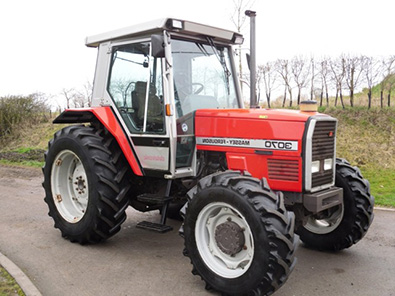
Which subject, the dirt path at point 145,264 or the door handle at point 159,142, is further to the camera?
the door handle at point 159,142

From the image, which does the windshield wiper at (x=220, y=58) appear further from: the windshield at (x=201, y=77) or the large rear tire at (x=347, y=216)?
the large rear tire at (x=347, y=216)

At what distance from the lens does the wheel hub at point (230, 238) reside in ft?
12.9

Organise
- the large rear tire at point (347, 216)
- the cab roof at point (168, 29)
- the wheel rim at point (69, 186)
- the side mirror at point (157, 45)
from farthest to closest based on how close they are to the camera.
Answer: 1. the wheel rim at point (69, 186)
2. the large rear tire at point (347, 216)
3. the cab roof at point (168, 29)
4. the side mirror at point (157, 45)

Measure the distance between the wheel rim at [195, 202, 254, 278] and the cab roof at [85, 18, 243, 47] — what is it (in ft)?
6.93

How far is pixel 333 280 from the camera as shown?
4293mm

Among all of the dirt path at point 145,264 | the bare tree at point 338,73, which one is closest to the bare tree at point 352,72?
the bare tree at point 338,73

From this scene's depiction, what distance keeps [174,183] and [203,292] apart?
165 cm

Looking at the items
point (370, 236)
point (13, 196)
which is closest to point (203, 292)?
point (370, 236)

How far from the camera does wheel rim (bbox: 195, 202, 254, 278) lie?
3943 millimetres

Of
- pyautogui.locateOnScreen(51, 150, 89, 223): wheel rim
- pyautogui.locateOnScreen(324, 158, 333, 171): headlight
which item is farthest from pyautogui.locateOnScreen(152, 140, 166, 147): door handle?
pyautogui.locateOnScreen(324, 158, 333, 171): headlight

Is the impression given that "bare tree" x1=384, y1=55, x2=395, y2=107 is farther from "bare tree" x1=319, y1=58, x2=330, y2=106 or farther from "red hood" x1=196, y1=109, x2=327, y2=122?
"red hood" x1=196, y1=109, x2=327, y2=122

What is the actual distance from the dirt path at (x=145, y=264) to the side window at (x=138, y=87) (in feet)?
5.09

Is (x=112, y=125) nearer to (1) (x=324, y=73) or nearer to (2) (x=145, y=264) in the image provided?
(2) (x=145, y=264)

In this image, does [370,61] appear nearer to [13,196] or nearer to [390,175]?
[390,175]
